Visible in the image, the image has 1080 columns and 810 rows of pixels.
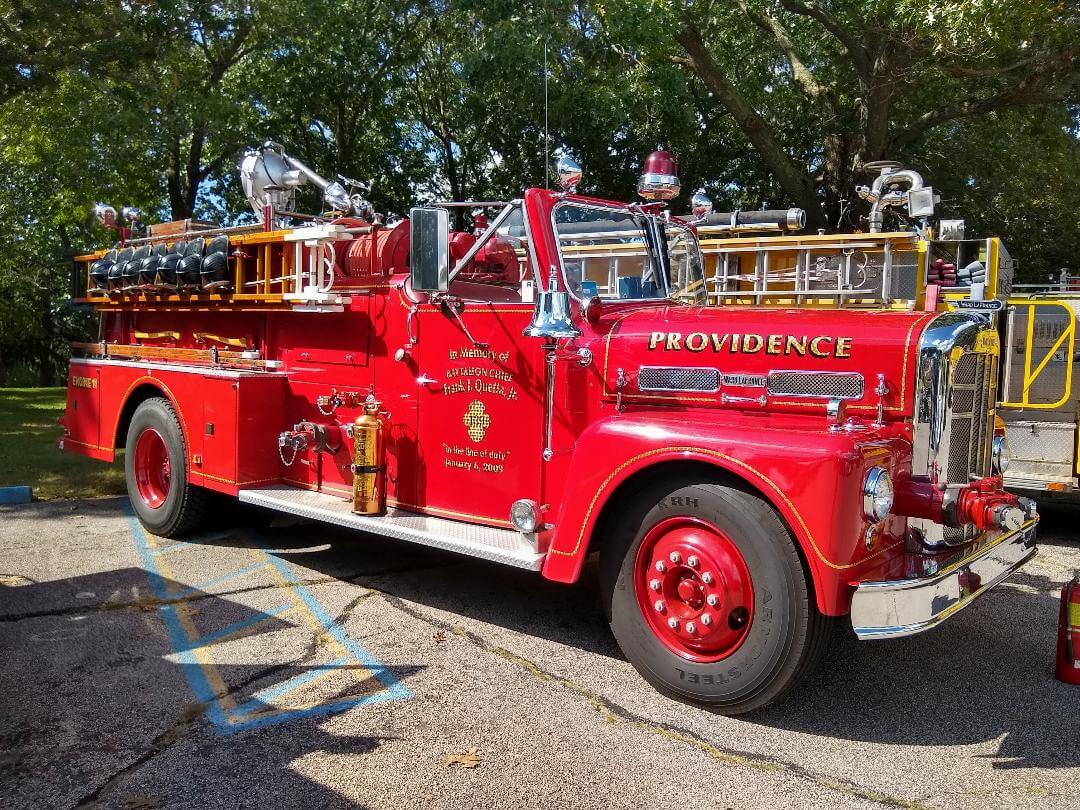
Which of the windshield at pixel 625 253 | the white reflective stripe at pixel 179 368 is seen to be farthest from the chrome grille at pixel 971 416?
the white reflective stripe at pixel 179 368

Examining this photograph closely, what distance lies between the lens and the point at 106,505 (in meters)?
7.84

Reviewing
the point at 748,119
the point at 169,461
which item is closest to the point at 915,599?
the point at 169,461

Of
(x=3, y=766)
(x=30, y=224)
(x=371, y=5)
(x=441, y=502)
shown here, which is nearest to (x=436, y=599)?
(x=441, y=502)

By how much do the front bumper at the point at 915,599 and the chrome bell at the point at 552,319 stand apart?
64.6 inches

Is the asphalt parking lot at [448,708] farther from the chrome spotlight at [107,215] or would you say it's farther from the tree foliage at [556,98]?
the tree foliage at [556,98]

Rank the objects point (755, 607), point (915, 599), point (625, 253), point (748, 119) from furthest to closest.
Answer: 1. point (748, 119)
2. point (625, 253)
3. point (755, 607)
4. point (915, 599)

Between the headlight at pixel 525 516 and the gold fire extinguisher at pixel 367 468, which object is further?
the gold fire extinguisher at pixel 367 468

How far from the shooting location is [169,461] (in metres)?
6.56

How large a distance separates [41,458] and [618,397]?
8217 millimetres

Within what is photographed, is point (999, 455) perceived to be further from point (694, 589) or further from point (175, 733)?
point (175, 733)

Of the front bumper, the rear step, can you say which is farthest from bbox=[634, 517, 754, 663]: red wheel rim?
the rear step

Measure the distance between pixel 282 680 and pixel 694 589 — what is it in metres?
1.85

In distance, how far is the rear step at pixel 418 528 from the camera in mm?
4348

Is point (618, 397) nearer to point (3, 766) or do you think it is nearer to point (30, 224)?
point (3, 766)
